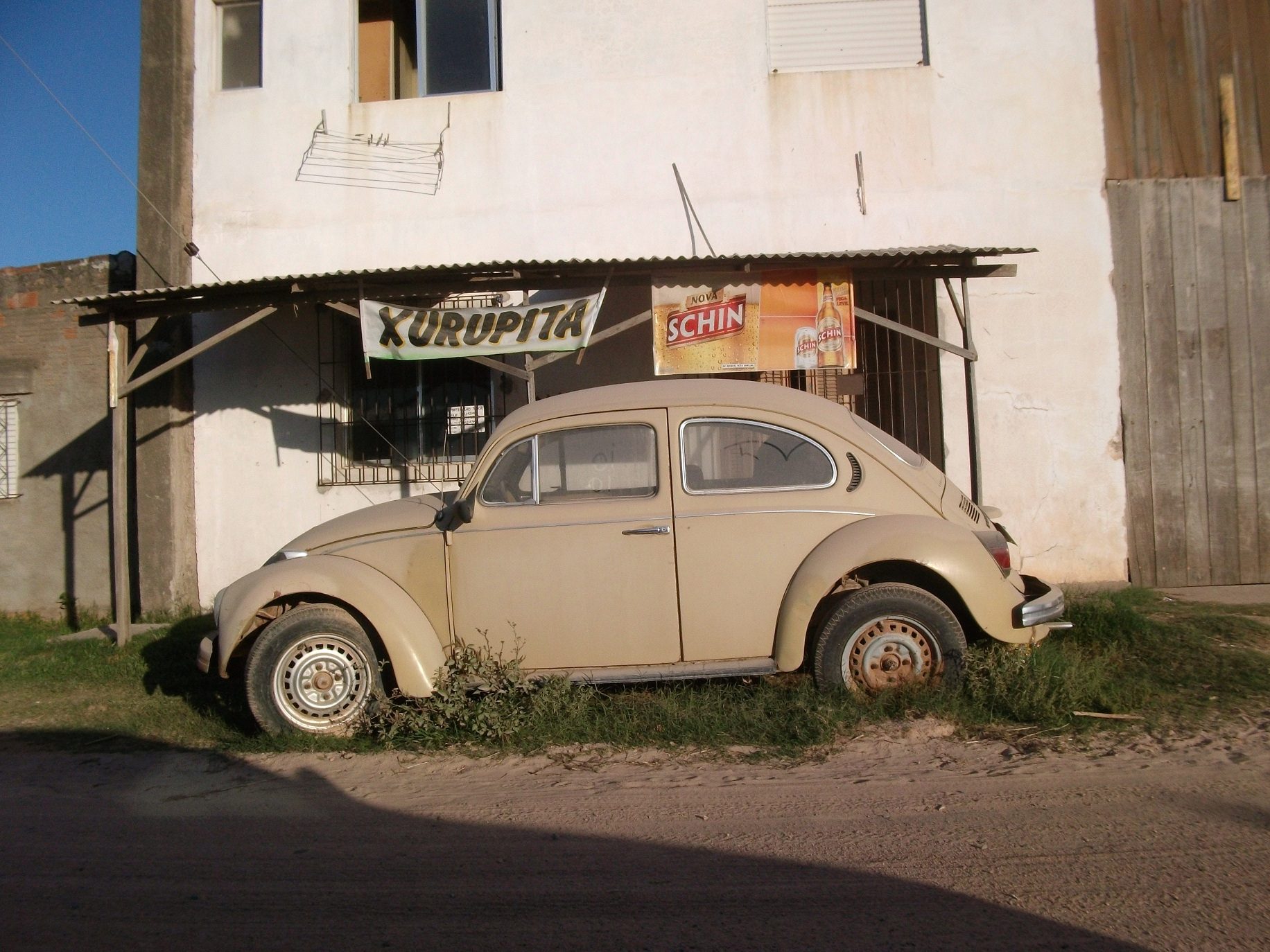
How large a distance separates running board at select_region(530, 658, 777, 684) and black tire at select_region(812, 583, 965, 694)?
0.34 m

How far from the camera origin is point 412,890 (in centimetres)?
329

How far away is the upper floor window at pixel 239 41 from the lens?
9.60 metres

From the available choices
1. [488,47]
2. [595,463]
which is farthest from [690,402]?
[488,47]

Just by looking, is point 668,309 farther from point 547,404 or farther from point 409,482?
point 409,482

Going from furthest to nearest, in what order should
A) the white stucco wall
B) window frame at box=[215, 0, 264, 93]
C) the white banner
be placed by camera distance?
window frame at box=[215, 0, 264, 93], the white stucco wall, the white banner

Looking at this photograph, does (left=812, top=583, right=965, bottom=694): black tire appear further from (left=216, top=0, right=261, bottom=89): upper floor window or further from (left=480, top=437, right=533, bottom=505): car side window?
(left=216, top=0, right=261, bottom=89): upper floor window

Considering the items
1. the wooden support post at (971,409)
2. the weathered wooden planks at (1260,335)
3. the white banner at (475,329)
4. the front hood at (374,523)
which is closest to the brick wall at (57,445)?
the white banner at (475,329)

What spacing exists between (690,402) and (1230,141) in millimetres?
6609

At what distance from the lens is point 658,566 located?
188 inches

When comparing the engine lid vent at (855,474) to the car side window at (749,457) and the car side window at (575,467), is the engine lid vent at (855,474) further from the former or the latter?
the car side window at (575,467)

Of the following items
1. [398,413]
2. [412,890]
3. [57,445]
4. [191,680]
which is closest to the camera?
[412,890]

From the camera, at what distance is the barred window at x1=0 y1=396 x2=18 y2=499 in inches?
378

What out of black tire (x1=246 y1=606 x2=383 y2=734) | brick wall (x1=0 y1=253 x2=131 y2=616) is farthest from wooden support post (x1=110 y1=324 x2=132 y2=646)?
black tire (x1=246 y1=606 x2=383 y2=734)

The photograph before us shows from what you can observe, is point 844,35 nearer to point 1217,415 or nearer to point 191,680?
point 1217,415
